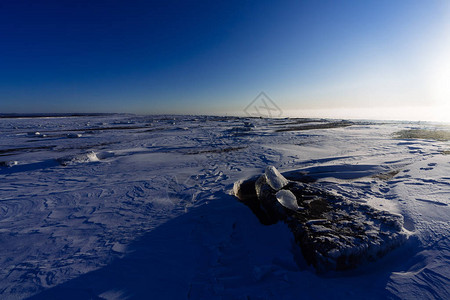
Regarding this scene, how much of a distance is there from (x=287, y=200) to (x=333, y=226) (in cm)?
87

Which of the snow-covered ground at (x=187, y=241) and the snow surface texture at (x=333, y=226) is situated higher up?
the snow surface texture at (x=333, y=226)

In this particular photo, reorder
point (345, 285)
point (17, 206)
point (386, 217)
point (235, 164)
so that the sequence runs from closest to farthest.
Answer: point (345, 285)
point (386, 217)
point (17, 206)
point (235, 164)

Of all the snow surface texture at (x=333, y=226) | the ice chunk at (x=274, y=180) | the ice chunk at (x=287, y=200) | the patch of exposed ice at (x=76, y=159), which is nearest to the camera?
the snow surface texture at (x=333, y=226)

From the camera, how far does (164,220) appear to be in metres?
3.61

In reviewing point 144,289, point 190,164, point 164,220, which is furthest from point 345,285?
point 190,164

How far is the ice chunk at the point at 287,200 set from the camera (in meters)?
3.38

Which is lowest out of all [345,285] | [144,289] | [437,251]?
[144,289]

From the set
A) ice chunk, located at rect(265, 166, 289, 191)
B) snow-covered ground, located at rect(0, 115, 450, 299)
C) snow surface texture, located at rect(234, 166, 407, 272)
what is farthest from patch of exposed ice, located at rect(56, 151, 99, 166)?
snow surface texture, located at rect(234, 166, 407, 272)

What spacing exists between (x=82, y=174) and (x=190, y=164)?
3607mm

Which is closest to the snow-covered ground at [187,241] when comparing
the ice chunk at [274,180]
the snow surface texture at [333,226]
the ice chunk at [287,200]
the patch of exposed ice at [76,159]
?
the snow surface texture at [333,226]

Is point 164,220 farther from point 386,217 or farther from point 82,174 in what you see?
point 82,174

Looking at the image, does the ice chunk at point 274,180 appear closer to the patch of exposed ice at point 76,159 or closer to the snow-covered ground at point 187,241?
the snow-covered ground at point 187,241

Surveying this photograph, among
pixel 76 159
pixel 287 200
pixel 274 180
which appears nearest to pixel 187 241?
pixel 287 200

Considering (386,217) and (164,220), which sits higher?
(386,217)
